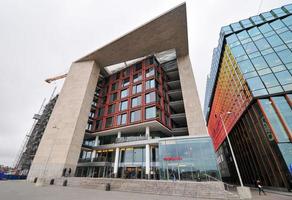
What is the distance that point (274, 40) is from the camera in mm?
28078

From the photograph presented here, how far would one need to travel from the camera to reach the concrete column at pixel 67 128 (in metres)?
29.8

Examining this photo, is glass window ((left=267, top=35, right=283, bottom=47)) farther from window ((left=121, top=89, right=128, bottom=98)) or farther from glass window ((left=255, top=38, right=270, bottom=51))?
window ((left=121, top=89, right=128, bottom=98))

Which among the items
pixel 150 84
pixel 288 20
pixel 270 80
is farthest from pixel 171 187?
pixel 288 20

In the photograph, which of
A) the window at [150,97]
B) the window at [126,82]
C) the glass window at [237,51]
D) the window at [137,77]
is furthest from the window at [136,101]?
the glass window at [237,51]

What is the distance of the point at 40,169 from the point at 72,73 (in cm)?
2621

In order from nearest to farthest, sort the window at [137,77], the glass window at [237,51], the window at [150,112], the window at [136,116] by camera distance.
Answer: the glass window at [237,51], the window at [150,112], the window at [136,116], the window at [137,77]

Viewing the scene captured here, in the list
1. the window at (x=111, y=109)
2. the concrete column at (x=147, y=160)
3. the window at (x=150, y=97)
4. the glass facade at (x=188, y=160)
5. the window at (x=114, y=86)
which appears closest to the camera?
the glass facade at (x=188, y=160)

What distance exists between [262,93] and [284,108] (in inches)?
139

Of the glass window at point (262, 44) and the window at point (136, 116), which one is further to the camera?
the window at point (136, 116)

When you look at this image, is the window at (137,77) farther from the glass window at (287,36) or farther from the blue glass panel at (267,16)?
the blue glass panel at (267,16)

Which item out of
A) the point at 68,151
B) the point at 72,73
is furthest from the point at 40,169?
the point at 72,73

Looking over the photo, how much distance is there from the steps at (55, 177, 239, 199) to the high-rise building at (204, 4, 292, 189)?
304 inches

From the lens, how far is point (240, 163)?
110ft

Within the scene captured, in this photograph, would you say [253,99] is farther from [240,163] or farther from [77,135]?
[77,135]
